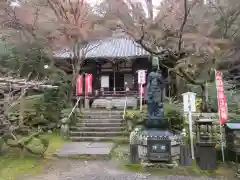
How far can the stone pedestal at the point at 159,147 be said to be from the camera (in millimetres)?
6453

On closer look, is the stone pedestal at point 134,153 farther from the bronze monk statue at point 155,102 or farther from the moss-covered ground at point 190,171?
the bronze monk statue at point 155,102

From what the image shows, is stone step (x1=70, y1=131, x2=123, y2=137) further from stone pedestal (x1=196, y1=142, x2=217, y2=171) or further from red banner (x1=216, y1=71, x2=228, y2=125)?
red banner (x1=216, y1=71, x2=228, y2=125)

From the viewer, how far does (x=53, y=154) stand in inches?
303

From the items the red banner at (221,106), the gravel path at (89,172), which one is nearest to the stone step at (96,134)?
the gravel path at (89,172)

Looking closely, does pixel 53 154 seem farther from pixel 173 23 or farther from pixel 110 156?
pixel 173 23

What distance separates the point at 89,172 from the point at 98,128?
13.3 ft

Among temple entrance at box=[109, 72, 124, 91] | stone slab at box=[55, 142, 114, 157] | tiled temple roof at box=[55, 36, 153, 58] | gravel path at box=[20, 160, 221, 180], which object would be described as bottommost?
gravel path at box=[20, 160, 221, 180]

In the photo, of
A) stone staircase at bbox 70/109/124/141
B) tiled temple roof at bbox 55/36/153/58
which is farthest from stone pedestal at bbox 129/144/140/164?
tiled temple roof at bbox 55/36/153/58

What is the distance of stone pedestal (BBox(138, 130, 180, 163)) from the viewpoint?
645cm

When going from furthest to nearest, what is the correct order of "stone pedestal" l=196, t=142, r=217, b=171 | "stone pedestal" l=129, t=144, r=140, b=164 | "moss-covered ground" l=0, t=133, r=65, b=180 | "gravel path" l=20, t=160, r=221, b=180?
"stone pedestal" l=129, t=144, r=140, b=164
"stone pedestal" l=196, t=142, r=217, b=171
"moss-covered ground" l=0, t=133, r=65, b=180
"gravel path" l=20, t=160, r=221, b=180

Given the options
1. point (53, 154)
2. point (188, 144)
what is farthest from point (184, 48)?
point (53, 154)

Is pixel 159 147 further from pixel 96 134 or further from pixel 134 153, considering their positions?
pixel 96 134

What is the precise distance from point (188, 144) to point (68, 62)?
10994 millimetres

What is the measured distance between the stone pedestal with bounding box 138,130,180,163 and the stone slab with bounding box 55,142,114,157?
141 cm
